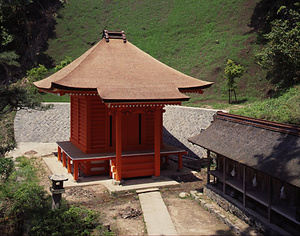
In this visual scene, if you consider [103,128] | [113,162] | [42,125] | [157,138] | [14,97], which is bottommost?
[113,162]

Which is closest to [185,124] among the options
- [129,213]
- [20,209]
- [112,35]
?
[112,35]

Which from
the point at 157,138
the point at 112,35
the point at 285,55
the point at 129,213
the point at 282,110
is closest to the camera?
the point at 129,213

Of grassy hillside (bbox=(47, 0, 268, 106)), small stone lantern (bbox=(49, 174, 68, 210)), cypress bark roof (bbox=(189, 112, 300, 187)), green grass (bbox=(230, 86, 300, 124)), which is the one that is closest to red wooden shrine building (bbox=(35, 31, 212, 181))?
cypress bark roof (bbox=(189, 112, 300, 187))

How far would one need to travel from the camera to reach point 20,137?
23.4m

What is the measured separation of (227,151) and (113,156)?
19.9 feet

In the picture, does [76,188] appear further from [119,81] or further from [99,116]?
[119,81]

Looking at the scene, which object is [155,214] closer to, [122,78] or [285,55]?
[122,78]

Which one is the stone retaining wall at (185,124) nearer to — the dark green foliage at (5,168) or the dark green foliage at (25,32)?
the dark green foliage at (5,168)

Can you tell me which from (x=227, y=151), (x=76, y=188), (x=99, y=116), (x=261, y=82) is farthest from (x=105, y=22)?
(x=227, y=151)

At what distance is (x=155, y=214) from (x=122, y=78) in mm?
6795

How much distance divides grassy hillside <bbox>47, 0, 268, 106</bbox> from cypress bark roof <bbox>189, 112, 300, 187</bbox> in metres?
14.3

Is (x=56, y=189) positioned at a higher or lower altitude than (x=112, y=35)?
lower

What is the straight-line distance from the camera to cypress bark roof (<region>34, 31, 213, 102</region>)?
13.2m

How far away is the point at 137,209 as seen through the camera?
36.5 ft
